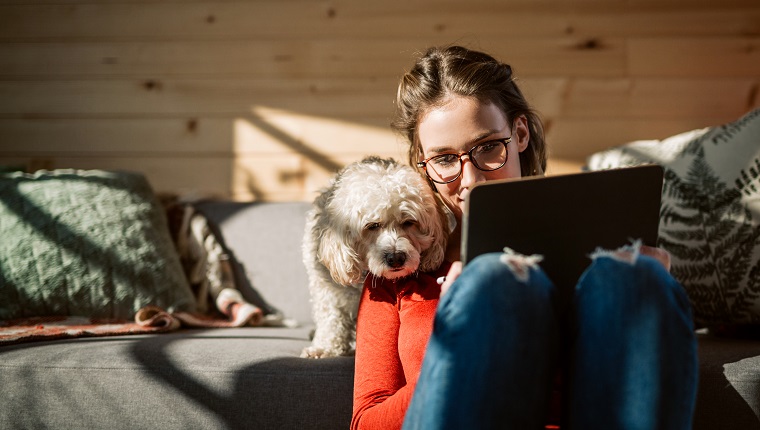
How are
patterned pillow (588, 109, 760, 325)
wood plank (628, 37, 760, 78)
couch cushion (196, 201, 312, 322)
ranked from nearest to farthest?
patterned pillow (588, 109, 760, 325) < couch cushion (196, 201, 312, 322) < wood plank (628, 37, 760, 78)

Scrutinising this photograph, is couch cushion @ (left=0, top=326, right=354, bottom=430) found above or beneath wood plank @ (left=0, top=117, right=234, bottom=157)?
beneath

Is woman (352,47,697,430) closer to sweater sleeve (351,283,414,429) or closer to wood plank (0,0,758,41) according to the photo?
sweater sleeve (351,283,414,429)

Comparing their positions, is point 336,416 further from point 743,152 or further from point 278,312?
point 743,152

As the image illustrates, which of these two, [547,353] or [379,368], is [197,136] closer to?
[379,368]

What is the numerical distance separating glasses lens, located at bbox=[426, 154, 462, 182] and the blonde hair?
0.41 ft

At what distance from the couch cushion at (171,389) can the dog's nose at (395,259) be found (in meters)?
0.28

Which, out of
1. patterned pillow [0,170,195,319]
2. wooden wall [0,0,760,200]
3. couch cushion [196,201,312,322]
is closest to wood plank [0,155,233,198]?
wooden wall [0,0,760,200]

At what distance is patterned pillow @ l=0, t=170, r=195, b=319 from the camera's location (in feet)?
5.90

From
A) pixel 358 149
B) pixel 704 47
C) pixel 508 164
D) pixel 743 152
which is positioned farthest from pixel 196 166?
pixel 704 47

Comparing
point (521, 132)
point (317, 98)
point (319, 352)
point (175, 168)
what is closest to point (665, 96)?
point (521, 132)

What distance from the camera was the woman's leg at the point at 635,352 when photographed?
31.8 inches

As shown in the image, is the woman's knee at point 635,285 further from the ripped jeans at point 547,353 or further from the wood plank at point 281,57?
the wood plank at point 281,57

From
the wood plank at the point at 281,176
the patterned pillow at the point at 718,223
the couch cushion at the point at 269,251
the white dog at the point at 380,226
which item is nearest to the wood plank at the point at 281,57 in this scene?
the wood plank at the point at 281,176

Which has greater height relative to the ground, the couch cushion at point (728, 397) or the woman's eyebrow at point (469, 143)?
the woman's eyebrow at point (469, 143)
